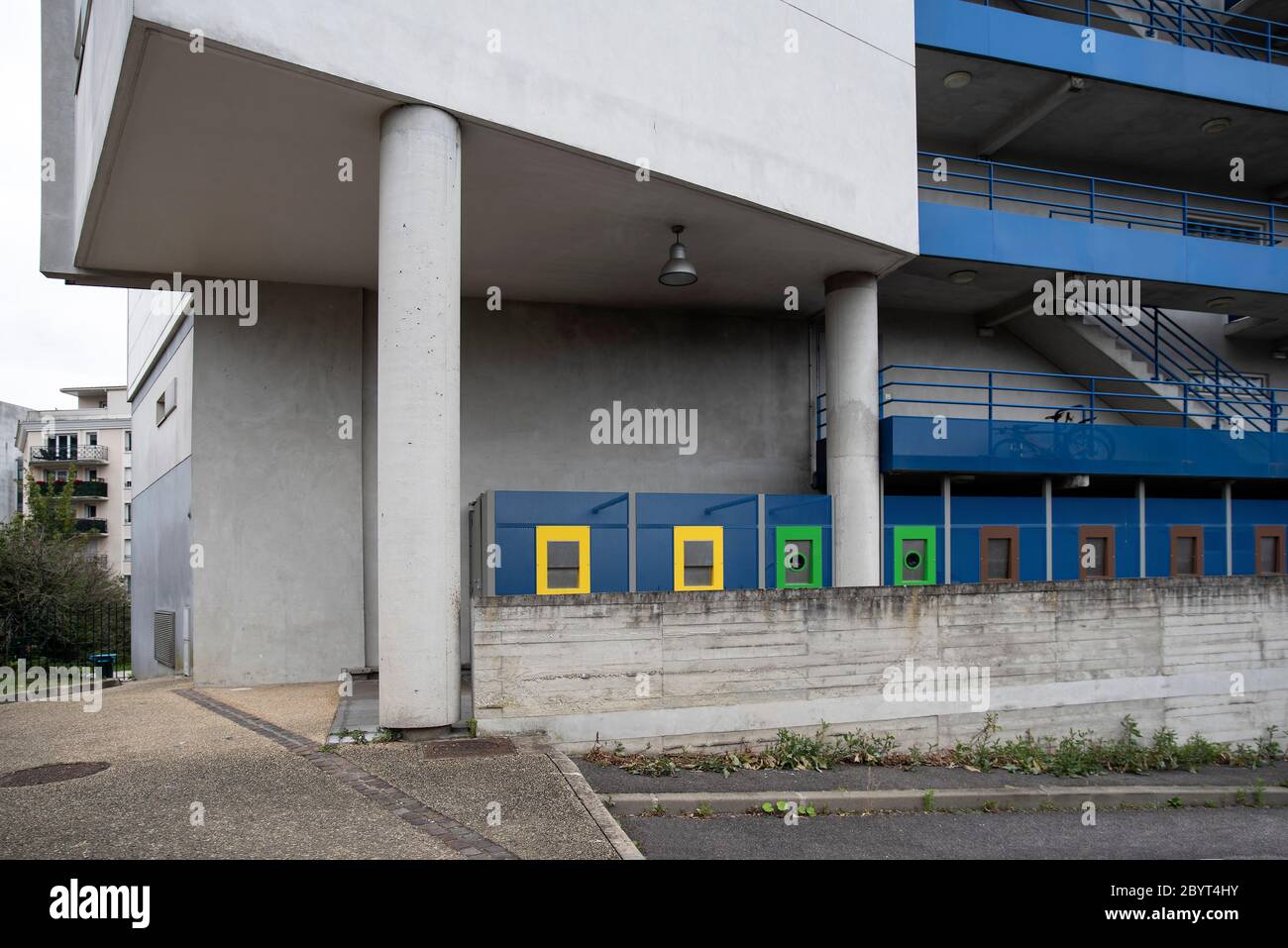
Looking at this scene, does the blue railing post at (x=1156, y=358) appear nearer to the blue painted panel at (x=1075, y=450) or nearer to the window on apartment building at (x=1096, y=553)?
the blue painted panel at (x=1075, y=450)

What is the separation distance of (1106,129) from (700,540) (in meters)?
12.0

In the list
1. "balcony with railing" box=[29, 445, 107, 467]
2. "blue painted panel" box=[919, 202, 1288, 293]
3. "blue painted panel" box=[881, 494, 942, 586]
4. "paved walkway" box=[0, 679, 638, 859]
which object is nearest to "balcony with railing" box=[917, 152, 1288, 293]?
"blue painted panel" box=[919, 202, 1288, 293]

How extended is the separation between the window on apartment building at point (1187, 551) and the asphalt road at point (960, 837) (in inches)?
309

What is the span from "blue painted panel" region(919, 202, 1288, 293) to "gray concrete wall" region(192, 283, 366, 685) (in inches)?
354

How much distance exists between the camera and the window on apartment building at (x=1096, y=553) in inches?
595

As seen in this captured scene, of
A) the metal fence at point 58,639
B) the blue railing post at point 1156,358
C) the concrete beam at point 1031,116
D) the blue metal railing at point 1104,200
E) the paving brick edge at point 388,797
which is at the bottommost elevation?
the metal fence at point 58,639

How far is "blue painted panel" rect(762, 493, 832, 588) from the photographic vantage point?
1227 cm

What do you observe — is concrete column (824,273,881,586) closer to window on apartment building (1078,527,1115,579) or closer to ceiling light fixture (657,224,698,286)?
ceiling light fixture (657,224,698,286)

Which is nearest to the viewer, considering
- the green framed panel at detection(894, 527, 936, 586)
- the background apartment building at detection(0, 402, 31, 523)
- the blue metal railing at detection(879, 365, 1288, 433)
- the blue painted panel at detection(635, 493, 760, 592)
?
the blue painted panel at detection(635, 493, 760, 592)

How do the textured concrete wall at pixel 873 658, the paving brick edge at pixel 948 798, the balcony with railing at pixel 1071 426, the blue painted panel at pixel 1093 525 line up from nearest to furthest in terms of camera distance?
1. the paving brick edge at pixel 948 798
2. the textured concrete wall at pixel 873 658
3. the balcony with railing at pixel 1071 426
4. the blue painted panel at pixel 1093 525


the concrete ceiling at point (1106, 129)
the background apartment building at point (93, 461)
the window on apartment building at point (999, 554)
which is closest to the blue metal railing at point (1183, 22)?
the concrete ceiling at point (1106, 129)

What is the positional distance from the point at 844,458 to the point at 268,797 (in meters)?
9.69
